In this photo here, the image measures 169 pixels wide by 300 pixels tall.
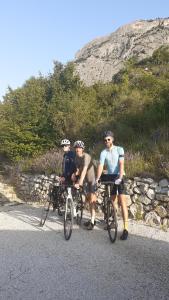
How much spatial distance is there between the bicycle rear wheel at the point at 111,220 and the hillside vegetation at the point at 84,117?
2.96 m

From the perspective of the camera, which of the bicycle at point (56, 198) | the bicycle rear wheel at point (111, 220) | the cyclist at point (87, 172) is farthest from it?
the bicycle at point (56, 198)

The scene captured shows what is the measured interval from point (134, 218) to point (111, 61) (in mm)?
39140

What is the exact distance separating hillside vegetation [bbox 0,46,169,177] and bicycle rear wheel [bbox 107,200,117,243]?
2963 millimetres

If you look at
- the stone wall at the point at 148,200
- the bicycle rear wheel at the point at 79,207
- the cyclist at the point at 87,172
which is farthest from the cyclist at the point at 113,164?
the stone wall at the point at 148,200

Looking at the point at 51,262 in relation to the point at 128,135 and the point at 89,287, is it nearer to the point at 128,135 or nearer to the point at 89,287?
the point at 89,287

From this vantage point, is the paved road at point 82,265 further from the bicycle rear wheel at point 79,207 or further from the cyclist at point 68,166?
the cyclist at point 68,166

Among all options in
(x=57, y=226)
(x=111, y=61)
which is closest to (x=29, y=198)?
(x=57, y=226)

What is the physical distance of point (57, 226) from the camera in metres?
8.21

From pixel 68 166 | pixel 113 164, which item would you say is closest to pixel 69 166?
pixel 68 166

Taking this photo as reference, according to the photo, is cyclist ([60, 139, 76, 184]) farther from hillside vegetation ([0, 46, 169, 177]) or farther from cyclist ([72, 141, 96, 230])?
hillside vegetation ([0, 46, 169, 177])

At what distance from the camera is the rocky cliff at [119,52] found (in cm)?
4034

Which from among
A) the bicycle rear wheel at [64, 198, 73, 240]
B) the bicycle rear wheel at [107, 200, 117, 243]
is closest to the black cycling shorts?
the bicycle rear wheel at [107, 200, 117, 243]

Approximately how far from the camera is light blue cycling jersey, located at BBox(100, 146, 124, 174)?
6984 millimetres

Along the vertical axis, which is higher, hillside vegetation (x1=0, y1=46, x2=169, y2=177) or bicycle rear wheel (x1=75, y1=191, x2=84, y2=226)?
hillside vegetation (x1=0, y1=46, x2=169, y2=177)
